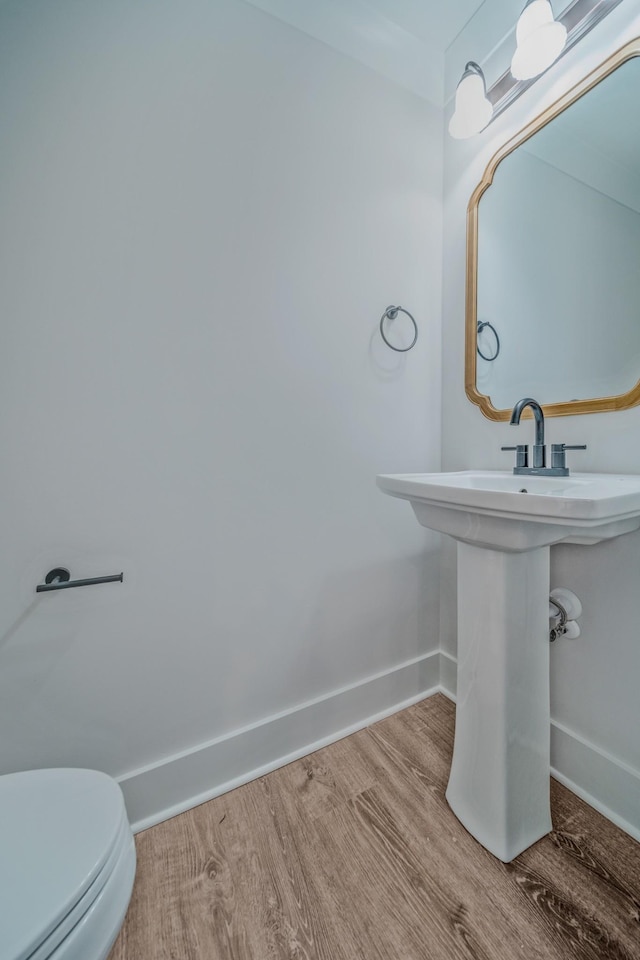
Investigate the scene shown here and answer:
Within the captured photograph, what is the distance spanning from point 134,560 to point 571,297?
1.48m

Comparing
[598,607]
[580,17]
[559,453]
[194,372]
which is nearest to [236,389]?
[194,372]

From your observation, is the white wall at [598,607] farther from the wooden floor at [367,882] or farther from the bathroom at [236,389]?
the wooden floor at [367,882]

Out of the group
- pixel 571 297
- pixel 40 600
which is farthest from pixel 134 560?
pixel 571 297

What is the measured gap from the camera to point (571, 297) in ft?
3.50

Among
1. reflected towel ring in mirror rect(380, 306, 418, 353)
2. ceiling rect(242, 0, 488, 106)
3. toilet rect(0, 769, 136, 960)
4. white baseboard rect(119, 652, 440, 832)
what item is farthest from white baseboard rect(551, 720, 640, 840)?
ceiling rect(242, 0, 488, 106)

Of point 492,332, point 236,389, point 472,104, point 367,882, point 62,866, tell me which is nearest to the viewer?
point 62,866

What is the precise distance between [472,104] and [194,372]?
132cm

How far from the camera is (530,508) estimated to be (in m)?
0.63

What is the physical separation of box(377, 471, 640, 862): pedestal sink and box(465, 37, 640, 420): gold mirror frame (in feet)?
0.67

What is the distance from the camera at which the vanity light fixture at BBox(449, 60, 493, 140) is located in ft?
3.91

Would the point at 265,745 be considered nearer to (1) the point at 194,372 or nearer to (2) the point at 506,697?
(2) the point at 506,697

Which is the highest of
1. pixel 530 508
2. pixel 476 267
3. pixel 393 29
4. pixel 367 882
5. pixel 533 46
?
pixel 393 29

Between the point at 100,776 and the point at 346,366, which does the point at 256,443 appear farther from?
the point at 100,776

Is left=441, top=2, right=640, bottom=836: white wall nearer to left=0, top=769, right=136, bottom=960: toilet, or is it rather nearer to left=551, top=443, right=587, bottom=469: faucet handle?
left=551, top=443, right=587, bottom=469: faucet handle
